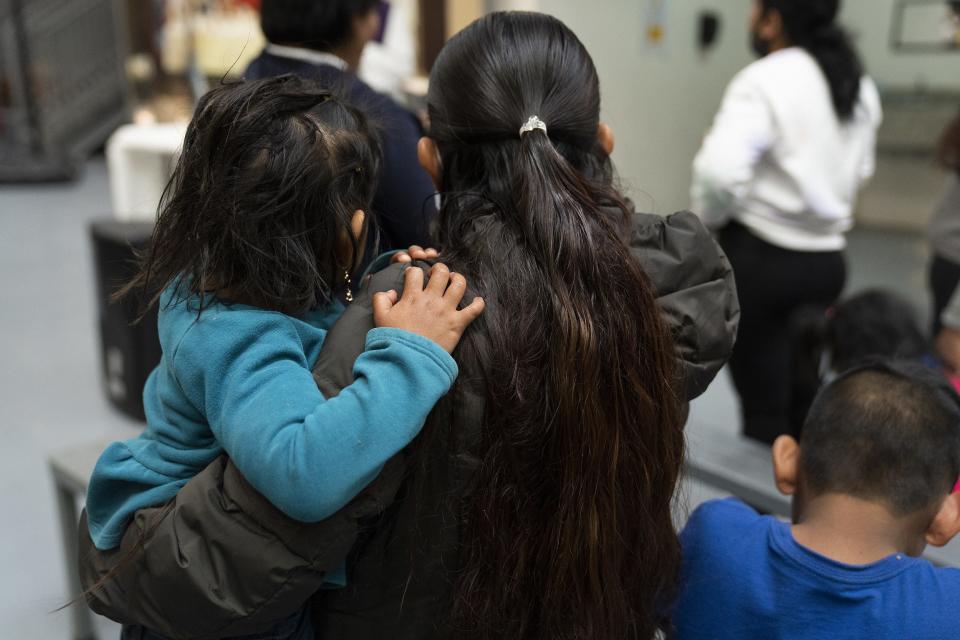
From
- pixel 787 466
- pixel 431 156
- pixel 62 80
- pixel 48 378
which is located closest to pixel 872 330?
pixel 787 466

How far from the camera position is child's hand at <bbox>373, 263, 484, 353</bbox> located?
0.84 meters

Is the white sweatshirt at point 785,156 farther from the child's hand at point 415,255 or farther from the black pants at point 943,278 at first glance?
the child's hand at point 415,255

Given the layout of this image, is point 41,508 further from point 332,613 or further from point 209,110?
point 209,110

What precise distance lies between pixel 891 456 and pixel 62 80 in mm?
10517

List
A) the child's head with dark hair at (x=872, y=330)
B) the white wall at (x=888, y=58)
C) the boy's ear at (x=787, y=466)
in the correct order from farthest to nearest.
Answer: the white wall at (x=888, y=58) < the child's head with dark hair at (x=872, y=330) < the boy's ear at (x=787, y=466)

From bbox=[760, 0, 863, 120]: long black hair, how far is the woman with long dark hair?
1.58 metres

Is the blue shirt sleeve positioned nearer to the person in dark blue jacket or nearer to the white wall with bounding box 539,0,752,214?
the person in dark blue jacket

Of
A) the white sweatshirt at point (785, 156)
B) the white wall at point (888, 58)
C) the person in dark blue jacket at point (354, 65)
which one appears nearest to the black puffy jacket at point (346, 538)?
the person in dark blue jacket at point (354, 65)

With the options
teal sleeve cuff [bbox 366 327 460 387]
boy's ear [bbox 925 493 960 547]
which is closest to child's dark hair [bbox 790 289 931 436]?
boy's ear [bbox 925 493 960 547]

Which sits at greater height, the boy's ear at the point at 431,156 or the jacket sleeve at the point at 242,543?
the boy's ear at the point at 431,156

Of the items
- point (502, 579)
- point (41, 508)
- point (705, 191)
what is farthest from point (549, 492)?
point (41, 508)

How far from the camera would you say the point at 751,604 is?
1.05 meters

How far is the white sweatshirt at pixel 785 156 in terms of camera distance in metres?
2.28

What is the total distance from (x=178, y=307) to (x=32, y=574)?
5.65 feet
